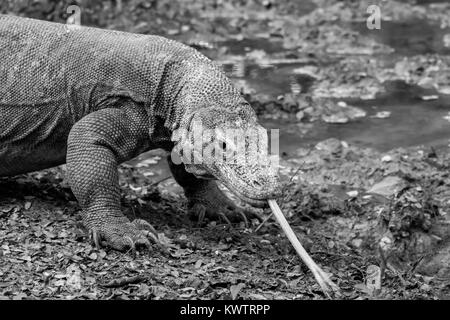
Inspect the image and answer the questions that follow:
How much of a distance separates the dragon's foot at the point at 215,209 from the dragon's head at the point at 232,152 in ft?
3.17

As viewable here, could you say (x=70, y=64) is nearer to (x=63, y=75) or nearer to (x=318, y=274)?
(x=63, y=75)

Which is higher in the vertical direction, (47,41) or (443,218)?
(47,41)

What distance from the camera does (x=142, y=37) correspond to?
263 inches

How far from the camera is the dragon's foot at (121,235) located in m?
5.99

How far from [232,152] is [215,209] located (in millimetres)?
1496

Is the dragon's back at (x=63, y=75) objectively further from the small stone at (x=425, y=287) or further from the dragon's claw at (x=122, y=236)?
the small stone at (x=425, y=287)

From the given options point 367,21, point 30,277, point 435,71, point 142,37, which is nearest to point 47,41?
point 142,37

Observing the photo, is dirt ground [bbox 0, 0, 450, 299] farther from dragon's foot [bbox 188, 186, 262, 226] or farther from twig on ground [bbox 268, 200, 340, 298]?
twig on ground [bbox 268, 200, 340, 298]

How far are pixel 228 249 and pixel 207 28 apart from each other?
7880 mm

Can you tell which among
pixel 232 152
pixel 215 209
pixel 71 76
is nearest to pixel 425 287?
pixel 232 152

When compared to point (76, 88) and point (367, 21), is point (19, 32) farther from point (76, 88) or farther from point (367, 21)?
point (367, 21)

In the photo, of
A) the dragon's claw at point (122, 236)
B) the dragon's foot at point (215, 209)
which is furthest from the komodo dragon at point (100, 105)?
the dragon's foot at point (215, 209)

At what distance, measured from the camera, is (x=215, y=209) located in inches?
286

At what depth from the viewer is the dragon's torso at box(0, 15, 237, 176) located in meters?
6.43
